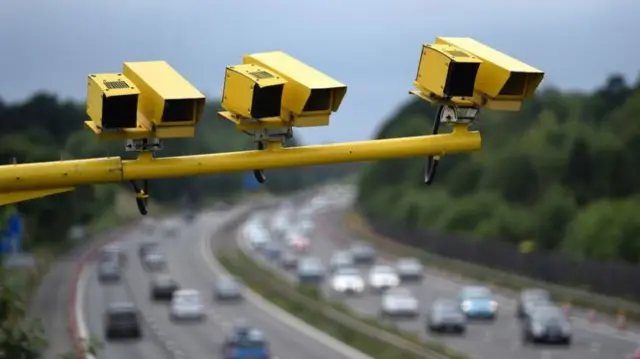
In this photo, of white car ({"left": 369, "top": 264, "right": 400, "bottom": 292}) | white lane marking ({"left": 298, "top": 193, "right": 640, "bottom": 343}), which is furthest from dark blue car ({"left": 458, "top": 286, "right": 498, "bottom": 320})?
white car ({"left": 369, "top": 264, "right": 400, "bottom": 292})

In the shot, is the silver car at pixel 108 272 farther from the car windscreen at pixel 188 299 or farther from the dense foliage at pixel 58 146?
the car windscreen at pixel 188 299

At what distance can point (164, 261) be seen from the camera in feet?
318

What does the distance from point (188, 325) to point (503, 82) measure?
48545 mm

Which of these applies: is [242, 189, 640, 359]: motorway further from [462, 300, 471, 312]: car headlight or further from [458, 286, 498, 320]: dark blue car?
[462, 300, 471, 312]: car headlight

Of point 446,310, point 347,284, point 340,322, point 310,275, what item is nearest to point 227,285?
point 347,284

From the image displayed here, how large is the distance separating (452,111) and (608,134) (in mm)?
74305

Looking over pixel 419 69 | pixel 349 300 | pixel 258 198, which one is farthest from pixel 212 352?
pixel 258 198

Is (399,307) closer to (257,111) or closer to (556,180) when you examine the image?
(556,180)

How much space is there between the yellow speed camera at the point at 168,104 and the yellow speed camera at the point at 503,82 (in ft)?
6.13

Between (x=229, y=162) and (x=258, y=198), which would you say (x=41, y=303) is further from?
(x=258, y=198)

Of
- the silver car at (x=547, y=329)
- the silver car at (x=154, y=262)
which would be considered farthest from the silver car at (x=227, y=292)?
the silver car at (x=547, y=329)

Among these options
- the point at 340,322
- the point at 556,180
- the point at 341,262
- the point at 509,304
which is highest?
the point at 340,322

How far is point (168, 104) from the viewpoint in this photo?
31.4ft

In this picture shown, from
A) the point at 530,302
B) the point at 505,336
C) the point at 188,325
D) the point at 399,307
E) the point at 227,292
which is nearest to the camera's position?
the point at 505,336
